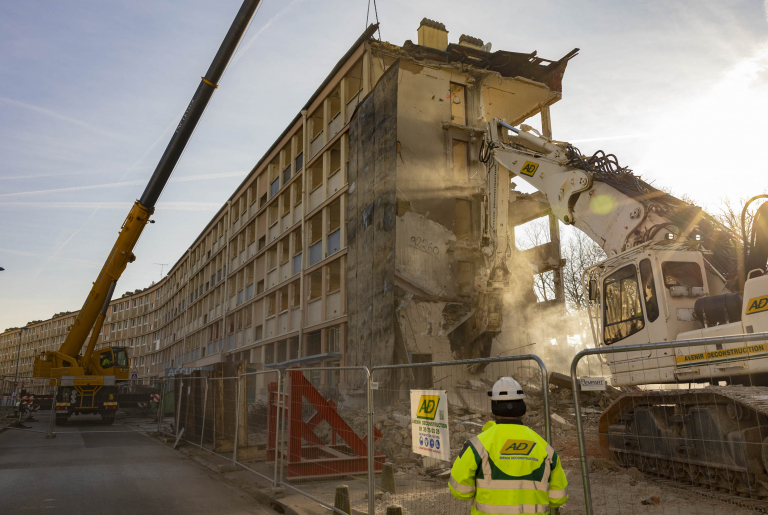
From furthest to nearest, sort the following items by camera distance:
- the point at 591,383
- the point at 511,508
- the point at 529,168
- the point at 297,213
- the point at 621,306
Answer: the point at 297,213 → the point at 529,168 → the point at 621,306 → the point at 591,383 → the point at 511,508

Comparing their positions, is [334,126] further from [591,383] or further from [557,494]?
[557,494]

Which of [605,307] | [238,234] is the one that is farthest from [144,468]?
[238,234]

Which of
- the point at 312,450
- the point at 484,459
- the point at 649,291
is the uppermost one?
the point at 649,291

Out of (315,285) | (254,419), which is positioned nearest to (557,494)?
(254,419)

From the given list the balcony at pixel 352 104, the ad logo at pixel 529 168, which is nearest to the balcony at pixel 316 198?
the balcony at pixel 352 104

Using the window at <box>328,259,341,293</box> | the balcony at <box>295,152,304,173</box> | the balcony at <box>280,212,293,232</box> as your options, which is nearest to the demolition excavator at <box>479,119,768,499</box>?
the window at <box>328,259,341,293</box>

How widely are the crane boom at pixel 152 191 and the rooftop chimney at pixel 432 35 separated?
395 inches

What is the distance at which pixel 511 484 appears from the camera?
290 cm

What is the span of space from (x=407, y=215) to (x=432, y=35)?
8.79 metres

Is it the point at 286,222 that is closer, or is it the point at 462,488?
the point at 462,488

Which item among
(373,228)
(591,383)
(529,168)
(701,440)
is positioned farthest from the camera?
(373,228)

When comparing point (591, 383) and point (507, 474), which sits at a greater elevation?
point (591, 383)

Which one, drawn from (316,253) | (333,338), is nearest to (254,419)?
(333,338)

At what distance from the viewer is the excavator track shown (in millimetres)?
5656
